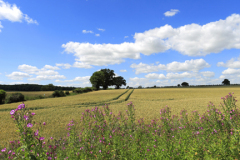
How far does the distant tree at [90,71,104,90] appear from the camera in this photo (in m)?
82.2

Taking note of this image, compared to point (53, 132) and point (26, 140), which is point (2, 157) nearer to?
point (26, 140)

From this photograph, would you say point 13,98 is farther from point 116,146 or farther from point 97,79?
point 97,79

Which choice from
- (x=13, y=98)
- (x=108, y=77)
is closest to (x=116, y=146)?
(x=13, y=98)

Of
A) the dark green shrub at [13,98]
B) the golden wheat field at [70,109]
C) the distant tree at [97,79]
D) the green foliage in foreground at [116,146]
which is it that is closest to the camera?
the green foliage in foreground at [116,146]

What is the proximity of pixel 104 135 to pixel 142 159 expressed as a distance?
2361 mm

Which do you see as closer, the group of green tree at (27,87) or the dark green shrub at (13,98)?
the dark green shrub at (13,98)

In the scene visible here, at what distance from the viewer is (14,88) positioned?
87.8 meters

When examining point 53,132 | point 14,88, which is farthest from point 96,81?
point 53,132

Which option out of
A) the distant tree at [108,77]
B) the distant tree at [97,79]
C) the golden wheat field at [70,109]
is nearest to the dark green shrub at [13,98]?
the golden wheat field at [70,109]

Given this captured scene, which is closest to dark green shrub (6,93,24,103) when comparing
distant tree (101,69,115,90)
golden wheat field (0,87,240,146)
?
golden wheat field (0,87,240,146)

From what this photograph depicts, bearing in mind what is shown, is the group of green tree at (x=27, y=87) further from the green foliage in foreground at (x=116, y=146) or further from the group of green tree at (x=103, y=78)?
the green foliage in foreground at (x=116, y=146)

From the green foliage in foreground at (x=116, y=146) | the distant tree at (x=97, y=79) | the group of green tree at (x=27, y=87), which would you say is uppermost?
the distant tree at (x=97, y=79)

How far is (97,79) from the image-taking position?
82.6 metres

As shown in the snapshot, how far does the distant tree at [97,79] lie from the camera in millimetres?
82250
